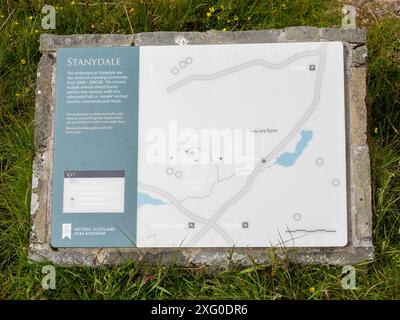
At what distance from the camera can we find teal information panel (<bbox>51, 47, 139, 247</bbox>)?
3.04 metres

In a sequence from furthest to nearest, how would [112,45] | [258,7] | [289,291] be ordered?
[258,7], [112,45], [289,291]

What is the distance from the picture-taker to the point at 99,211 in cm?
304

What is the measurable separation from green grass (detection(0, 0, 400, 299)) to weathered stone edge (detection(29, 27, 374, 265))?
64 mm

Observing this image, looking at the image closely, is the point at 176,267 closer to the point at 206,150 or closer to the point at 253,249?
the point at 253,249

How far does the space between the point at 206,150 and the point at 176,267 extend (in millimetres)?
612

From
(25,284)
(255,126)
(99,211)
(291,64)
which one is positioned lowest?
(25,284)

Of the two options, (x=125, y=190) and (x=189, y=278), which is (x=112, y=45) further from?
(x=189, y=278)

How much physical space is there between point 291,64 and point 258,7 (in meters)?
0.79

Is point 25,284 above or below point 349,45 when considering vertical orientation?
below

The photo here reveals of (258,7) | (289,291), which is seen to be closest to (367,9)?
(258,7)

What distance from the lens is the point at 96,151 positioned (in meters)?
3.08

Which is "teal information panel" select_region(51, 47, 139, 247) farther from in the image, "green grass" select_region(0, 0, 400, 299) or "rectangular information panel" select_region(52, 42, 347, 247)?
"green grass" select_region(0, 0, 400, 299)

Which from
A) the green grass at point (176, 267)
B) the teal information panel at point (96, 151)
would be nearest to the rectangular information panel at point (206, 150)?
the teal information panel at point (96, 151)

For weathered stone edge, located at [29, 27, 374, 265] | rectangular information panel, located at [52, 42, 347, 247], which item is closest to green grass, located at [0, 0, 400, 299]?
weathered stone edge, located at [29, 27, 374, 265]
